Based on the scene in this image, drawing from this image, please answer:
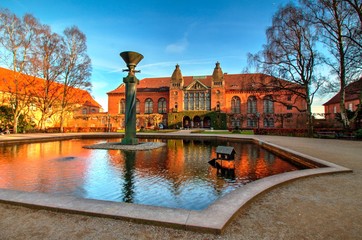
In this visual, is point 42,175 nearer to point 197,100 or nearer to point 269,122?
point 197,100

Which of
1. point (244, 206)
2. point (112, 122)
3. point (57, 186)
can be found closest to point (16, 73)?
point (112, 122)

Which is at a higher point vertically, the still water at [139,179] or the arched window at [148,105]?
the arched window at [148,105]

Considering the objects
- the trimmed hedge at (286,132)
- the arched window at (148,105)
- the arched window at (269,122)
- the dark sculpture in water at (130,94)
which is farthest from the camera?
the arched window at (148,105)

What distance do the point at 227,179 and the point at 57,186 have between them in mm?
5026

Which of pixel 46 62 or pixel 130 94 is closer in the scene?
pixel 130 94

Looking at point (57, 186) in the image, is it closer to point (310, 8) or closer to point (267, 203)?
point (267, 203)

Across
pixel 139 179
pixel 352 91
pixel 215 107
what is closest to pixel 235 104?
pixel 215 107

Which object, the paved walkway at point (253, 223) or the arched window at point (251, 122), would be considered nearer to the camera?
the paved walkway at point (253, 223)

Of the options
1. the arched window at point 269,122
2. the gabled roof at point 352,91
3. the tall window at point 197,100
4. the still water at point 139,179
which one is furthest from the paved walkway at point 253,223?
the arched window at point 269,122

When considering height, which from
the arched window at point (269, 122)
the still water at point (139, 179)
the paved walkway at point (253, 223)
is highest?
the arched window at point (269, 122)

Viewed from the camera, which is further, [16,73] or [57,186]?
[16,73]

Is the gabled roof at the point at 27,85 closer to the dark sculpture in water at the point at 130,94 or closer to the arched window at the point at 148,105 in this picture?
the arched window at the point at 148,105

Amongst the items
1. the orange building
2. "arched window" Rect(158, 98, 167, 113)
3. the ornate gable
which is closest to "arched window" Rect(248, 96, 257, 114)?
the orange building

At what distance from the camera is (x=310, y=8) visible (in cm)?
2006
